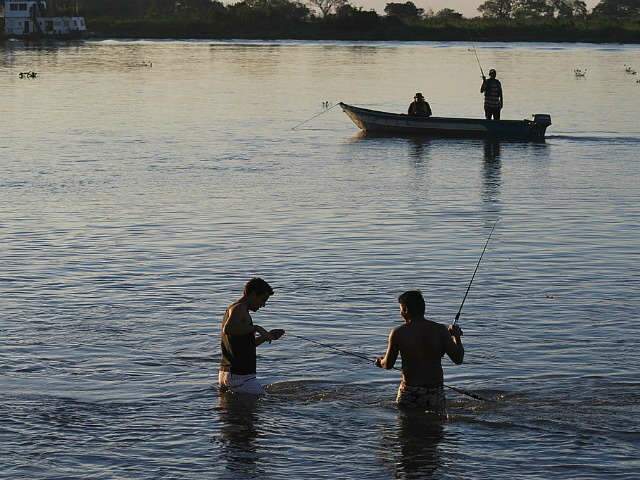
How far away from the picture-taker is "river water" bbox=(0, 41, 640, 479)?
11859mm

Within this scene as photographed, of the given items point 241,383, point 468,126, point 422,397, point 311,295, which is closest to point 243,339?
point 241,383

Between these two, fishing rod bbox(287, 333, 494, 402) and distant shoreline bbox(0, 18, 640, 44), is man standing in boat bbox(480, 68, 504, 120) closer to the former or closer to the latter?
fishing rod bbox(287, 333, 494, 402)

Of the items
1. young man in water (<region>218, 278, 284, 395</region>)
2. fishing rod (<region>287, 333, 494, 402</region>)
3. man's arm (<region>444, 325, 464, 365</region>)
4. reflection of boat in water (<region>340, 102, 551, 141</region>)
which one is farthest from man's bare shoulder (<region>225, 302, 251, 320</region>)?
reflection of boat in water (<region>340, 102, 551, 141</region>)

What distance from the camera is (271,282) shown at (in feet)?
62.5

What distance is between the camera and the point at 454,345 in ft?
36.0

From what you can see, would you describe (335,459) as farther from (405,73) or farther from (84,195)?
(405,73)

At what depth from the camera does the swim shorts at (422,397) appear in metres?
11.5

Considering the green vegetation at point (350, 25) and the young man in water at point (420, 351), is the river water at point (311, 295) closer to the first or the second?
the young man in water at point (420, 351)

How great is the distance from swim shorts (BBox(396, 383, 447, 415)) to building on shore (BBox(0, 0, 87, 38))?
137218 millimetres

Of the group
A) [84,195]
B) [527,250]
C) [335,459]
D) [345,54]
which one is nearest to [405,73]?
[345,54]

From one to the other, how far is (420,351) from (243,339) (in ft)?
5.90

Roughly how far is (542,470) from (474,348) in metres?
4.25

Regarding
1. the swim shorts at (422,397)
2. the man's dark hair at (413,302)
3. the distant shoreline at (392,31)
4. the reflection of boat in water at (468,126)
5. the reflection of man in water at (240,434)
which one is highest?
the distant shoreline at (392,31)

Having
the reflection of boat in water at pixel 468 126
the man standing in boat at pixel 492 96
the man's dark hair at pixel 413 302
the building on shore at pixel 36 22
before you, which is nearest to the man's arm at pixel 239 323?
the man's dark hair at pixel 413 302
